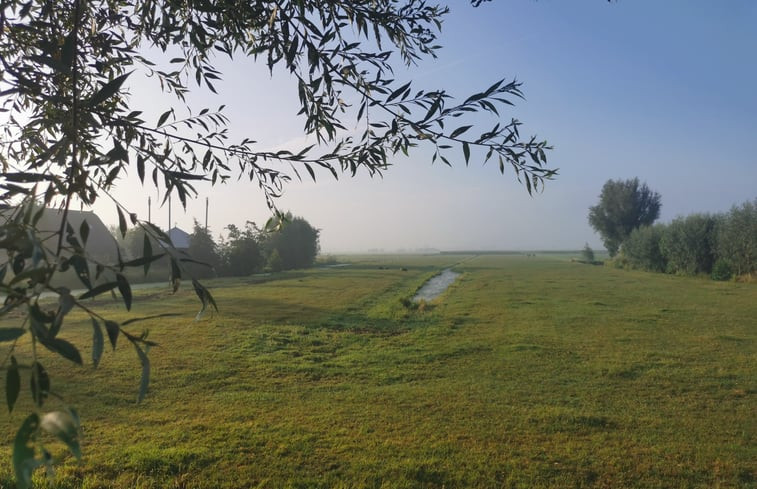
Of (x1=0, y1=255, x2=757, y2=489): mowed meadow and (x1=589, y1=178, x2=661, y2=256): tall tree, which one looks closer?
(x1=0, y1=255, x2=757, y2=489): mowed meadow

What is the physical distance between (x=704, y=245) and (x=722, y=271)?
505cm

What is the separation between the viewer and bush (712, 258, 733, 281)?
3788 centimetres

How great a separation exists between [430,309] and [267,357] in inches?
403

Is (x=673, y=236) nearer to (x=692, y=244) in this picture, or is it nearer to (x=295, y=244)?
(x=692, y=244)

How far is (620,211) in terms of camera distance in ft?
220

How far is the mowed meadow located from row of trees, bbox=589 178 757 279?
92.3ft

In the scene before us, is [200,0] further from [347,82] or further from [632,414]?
[632,414]

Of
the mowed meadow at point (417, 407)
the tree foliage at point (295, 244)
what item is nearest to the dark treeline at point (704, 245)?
the mowed meadow at point (417, 407)

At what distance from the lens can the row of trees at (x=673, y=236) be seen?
122 ft

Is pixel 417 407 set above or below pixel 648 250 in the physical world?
below

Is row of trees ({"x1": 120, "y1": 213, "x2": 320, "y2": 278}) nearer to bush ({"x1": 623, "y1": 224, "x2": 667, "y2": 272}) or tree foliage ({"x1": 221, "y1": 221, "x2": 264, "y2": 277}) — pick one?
tree foliage ({"x1": 221, "y1": 221, "x2": 264, "y2": 277})

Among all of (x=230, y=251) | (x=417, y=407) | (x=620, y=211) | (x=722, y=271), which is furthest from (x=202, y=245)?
(x=620, y=211)

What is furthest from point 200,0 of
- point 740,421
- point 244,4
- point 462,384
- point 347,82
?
point 740,421

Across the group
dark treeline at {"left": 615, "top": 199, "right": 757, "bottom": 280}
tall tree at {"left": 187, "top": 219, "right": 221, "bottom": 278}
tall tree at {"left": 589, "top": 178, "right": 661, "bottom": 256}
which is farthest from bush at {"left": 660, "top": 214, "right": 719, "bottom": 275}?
tall tree at {"left": 187, "top": 219, "right": 221, "bottom": 278}
